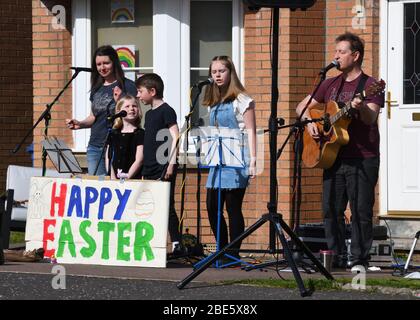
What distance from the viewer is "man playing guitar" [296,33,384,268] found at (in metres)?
11.1

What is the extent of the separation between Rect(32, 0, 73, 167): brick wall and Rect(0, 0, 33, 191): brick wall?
8.78ft

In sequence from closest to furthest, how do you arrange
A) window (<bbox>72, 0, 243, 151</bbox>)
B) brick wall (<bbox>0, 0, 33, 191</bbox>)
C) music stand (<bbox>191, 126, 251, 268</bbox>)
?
music stand (<bbox>191, 126, 251, 268</bbox>) < window (<bbox>72, 0, 243, 151</bbox>) < brick wall (<bbox>0, 0, 33, 191</bbox>)

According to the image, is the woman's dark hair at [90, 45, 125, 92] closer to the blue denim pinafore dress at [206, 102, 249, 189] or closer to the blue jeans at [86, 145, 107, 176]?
the blue jeans at [86, 145, 107, 176]

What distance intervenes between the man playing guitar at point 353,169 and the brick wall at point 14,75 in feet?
22.7

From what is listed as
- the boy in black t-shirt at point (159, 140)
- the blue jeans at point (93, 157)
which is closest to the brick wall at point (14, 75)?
the blue jeans at point (93, 157)

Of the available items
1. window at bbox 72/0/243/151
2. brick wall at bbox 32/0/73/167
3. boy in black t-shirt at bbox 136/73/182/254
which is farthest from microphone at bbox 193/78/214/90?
brick wall at bbox 32/0/73/167

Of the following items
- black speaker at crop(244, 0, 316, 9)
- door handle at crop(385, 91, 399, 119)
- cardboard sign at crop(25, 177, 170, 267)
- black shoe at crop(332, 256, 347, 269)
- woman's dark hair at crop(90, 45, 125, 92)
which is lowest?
black shoe at crop(332, 256, 347, 269)

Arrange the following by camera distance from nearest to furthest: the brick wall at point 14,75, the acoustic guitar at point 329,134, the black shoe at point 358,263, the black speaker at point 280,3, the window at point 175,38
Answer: the black speaker at point 280,3 → the acoustic guitar at point 329,134 → the black shoe at point 358,263 → the window at point 175,38 → the brick wall at point 14,75

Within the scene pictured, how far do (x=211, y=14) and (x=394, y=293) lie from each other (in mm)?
5561

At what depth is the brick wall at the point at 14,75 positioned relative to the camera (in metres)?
17.2

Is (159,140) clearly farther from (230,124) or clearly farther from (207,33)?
(207,33)

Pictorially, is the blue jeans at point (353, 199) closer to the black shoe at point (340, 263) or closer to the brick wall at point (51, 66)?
the black shoe at point (340, 263)

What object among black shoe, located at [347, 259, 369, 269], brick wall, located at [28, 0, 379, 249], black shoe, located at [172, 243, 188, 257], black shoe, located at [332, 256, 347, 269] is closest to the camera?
black shoe, located at [347, 259, 369, 269]
